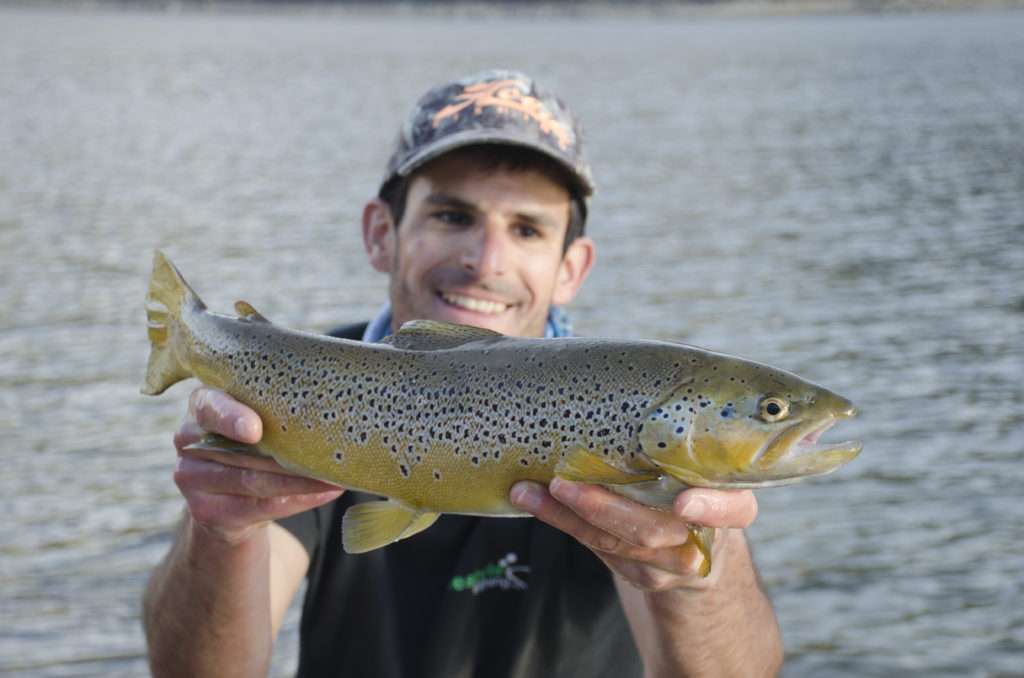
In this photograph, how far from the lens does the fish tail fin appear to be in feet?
12.5

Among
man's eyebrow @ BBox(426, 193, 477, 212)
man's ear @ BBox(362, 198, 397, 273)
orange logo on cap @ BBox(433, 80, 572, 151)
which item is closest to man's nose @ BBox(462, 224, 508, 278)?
man's eyebrow @ BBox(426, 193, 477, 212)

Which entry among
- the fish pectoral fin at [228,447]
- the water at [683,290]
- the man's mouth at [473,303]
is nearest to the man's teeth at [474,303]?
the man's mouth at [473,303]

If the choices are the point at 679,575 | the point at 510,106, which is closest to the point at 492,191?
the point at 510,106

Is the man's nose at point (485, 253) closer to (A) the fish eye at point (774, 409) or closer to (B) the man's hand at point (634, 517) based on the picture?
(B) the man's hand at point (634, 517)

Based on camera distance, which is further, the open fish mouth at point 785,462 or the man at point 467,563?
the man at point 467,563

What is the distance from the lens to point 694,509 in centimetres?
309

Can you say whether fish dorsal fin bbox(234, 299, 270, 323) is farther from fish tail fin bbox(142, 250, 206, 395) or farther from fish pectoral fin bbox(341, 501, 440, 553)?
fish pectoral fin bbox(341, 501, 440, 553)

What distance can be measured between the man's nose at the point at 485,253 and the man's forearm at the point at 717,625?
1351mm

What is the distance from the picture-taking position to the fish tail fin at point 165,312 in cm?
382

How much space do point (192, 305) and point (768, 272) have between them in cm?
1610

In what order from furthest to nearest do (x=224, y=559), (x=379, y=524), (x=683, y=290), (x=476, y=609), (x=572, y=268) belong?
(x=683, y=290), (x=572, y=268), (x=476, y=609), (x=224, y=559), (x=379, y=524)

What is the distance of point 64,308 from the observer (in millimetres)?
16859

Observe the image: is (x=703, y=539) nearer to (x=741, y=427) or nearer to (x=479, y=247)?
(x=741, y=427)

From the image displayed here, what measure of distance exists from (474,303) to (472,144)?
60cm
